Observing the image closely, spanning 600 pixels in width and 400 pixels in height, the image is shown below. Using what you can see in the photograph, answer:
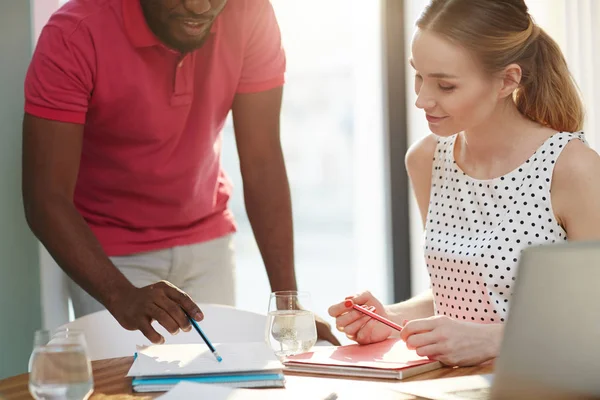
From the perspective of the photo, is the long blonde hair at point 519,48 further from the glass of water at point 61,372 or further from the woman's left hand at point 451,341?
the glass of water at point 61,372

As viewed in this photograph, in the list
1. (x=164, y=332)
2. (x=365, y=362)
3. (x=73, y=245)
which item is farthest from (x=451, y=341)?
(x=73, y=245)

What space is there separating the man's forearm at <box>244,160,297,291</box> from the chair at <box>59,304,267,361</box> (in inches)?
15.6

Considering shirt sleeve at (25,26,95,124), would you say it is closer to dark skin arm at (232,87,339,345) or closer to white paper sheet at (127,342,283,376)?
dark skin arm at (232,87,339,345)

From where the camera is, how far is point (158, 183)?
2.25 m

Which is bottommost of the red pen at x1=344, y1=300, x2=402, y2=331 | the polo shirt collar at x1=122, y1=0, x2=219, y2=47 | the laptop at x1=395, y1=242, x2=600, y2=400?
the red pen at x1=344, y1=300, x2=402, y2=331

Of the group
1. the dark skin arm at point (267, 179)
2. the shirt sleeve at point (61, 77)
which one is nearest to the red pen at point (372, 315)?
the dark skin arm at point (267, 179)

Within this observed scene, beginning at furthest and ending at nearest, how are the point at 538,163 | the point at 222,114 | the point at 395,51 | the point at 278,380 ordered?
the point at 395,51, the point at 222,114, the point at 538,163, the point at 278,380

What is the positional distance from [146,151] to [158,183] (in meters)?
0.10

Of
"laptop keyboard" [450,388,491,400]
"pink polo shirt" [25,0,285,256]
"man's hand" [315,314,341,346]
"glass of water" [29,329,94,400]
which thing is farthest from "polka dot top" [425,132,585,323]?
"glass of water" [29,329,94,400]

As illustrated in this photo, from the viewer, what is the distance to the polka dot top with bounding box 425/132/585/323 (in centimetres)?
177

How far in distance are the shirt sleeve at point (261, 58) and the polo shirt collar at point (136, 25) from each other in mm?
317

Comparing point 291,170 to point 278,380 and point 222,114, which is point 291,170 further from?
point 278,380

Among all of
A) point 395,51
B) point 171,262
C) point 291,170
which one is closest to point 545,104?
point 171,262

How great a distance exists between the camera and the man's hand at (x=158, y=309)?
58.1 inches
